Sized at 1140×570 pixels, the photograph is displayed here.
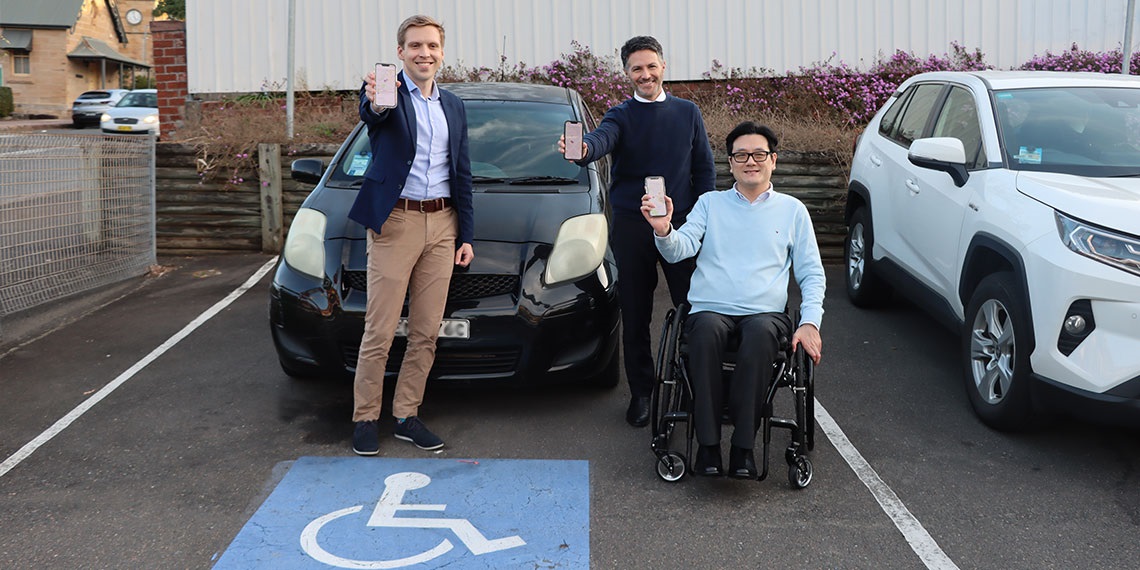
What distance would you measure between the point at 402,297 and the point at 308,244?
84cm

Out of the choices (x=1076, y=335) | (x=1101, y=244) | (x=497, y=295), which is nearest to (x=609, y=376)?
(x=497, y=295)

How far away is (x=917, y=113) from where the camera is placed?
6695 mm

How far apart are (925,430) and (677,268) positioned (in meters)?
1.46

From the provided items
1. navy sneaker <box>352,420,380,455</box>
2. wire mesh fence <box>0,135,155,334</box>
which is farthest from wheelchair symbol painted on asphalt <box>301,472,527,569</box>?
wire mesh fence <box>0,135,155,334</box>

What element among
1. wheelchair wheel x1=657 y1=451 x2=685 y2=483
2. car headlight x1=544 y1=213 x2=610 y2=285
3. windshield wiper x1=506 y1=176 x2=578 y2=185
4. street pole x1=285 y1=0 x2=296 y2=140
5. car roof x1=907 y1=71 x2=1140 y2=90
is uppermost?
street pole x1=285 y1=0 x2=296 y2=140

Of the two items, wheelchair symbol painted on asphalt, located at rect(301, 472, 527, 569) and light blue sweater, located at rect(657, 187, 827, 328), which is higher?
light blue sweater, located at rect(657, 187, 827, 328)

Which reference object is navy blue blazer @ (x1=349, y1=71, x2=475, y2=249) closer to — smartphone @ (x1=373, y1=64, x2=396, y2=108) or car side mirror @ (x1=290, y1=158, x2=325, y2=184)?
smartphone @ (x1=373, y1=64, x2=396, y2=108)

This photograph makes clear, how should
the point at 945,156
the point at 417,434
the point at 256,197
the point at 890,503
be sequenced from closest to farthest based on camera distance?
the point at 890,503 → the point at 417,434 → the point at 945,156 → the point at 256,197

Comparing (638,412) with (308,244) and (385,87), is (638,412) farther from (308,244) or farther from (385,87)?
(385,87)

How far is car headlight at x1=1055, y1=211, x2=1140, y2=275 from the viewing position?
412 cm

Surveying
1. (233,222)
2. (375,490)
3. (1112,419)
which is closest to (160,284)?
(233,222)

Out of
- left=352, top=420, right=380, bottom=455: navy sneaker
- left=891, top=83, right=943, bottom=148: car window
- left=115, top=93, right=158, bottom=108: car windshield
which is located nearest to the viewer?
left=352, top=420, right=380, bottom=455: navy sneaker

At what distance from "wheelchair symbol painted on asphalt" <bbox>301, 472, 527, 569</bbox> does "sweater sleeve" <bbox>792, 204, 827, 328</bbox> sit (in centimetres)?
151

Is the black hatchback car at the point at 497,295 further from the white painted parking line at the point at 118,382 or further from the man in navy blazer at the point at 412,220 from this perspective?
the white painted parking line at the point at 118,382
